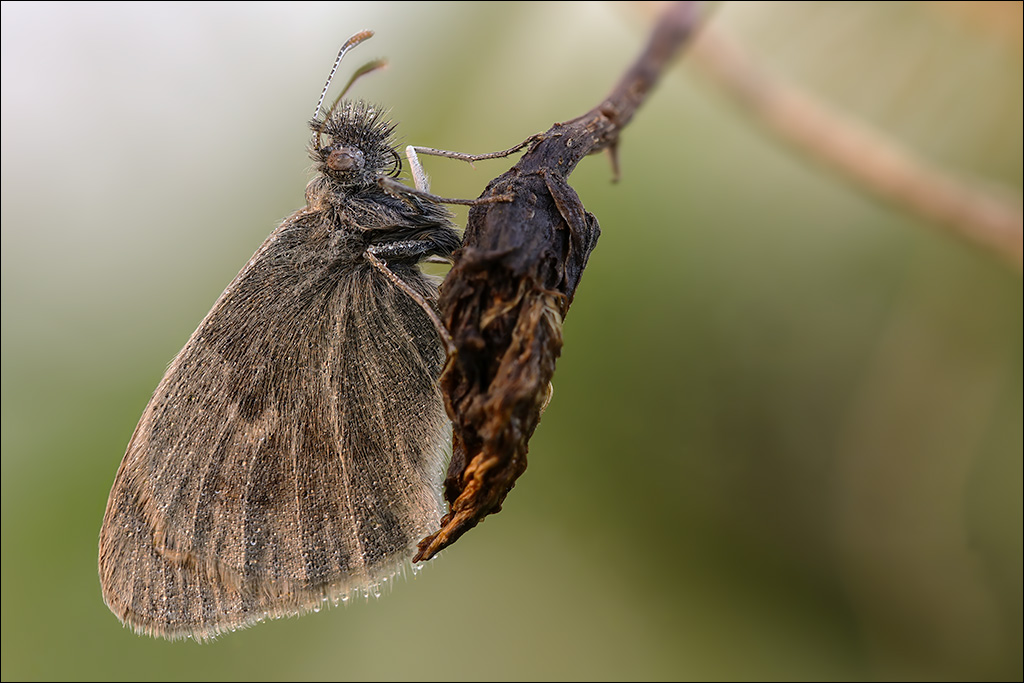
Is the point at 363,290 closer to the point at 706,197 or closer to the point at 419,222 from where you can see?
the point at 419,222

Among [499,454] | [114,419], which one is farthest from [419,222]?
[114,419]

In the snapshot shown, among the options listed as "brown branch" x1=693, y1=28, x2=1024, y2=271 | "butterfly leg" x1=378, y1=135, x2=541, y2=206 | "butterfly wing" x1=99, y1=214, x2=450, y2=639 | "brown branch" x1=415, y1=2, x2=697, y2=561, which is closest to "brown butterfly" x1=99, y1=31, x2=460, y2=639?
"butterfly wing" x1=99, y1=214, x2=450, y2=639

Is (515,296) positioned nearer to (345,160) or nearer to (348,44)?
(345,160)

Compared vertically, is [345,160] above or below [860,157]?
below

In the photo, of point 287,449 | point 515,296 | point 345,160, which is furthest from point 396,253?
point 515,296

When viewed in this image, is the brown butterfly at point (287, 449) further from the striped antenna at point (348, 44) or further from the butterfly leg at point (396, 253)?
the striped antenna at point (348, 44)

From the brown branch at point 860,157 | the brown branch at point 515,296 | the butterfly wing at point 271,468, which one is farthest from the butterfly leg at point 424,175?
the brown branch at point 860,157
